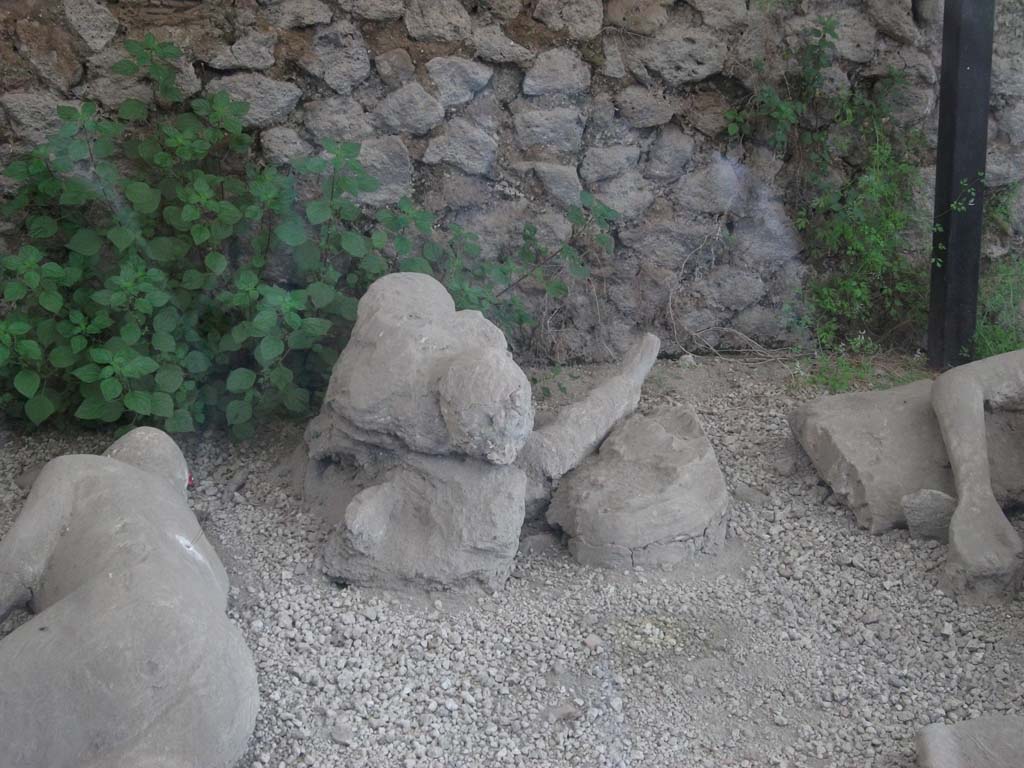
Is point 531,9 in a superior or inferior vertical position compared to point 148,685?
superior

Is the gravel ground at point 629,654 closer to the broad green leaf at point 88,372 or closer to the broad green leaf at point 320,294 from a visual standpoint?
the broad green leaf at point 88,372

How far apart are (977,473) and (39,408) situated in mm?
2948

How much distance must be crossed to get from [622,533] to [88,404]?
1749mm

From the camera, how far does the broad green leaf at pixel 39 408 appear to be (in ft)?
11.2

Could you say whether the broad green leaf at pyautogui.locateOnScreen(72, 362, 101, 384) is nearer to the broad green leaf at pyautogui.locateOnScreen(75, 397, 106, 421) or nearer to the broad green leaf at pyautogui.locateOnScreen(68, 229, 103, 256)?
the broad green leaf at pyautogui.locateOnScreen(75, 397, 106, 421)

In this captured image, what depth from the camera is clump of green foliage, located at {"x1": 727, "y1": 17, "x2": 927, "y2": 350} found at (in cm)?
427

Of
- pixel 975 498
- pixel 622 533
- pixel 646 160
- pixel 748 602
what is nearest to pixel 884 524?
pixel 975 498

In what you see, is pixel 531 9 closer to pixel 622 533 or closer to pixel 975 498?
pixel 622 533

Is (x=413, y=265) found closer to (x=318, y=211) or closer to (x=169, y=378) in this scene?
(x=318, y=211)

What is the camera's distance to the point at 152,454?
9.36 ft

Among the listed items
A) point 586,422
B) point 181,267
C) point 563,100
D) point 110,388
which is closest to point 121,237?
point 181,267

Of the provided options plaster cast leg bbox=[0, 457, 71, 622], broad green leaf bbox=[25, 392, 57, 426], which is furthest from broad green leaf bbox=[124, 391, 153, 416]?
plaster cast leg bbox=[0, 457, 71, 622]

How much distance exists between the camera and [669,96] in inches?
167

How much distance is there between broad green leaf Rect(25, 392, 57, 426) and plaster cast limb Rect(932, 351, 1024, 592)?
9.27 feet
